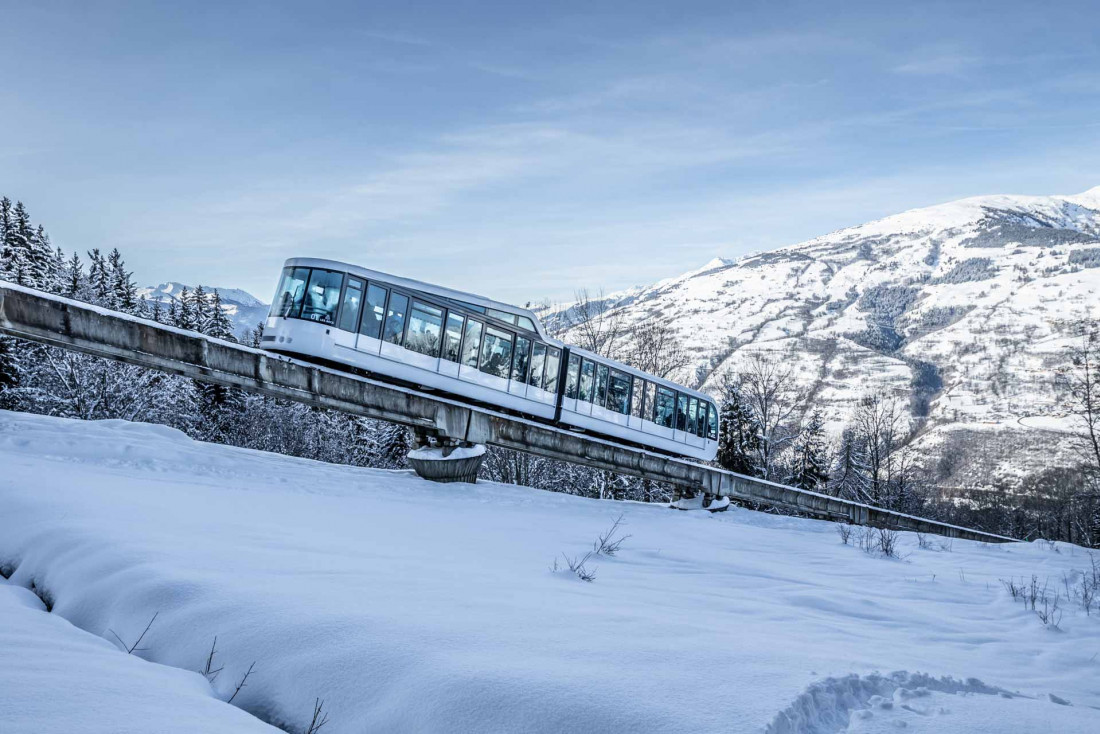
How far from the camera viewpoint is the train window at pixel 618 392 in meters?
21.3

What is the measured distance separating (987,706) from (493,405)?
50.1ft

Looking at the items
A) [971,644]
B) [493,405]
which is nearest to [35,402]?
[493,405]

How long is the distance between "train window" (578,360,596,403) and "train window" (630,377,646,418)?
200 centimetres

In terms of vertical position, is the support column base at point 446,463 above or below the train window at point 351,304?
below

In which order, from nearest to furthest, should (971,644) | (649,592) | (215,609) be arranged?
(215,609), (971,644), (649,592)

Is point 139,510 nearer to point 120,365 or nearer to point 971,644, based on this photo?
point 971,644

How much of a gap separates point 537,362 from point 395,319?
488 cm

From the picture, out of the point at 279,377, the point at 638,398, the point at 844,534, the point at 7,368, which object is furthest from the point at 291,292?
the point at 7,368

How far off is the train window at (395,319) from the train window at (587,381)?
6.65 metres

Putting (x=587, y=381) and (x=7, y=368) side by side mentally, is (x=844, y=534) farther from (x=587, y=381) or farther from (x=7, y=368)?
(x=7, y=368)

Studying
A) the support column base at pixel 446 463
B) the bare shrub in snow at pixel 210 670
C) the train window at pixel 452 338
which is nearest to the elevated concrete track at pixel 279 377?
the support column base at pixel 446 463

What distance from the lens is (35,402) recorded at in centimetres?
2922

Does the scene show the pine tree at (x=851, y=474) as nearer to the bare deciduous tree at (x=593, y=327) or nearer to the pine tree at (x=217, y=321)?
the bare deciduous tree at (x=593, y=327)

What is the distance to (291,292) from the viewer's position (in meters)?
14.6
